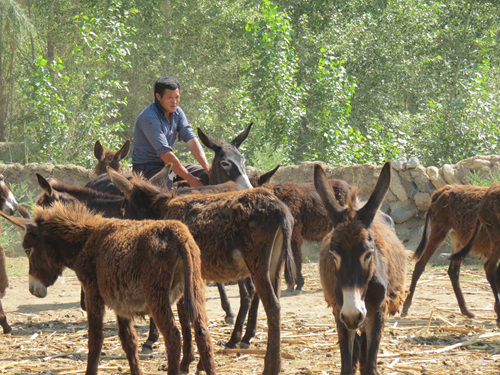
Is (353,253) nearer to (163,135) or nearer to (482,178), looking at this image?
(163,135)

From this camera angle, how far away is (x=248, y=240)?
5.13 m

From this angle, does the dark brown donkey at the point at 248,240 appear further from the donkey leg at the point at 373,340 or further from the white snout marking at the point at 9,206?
the white snout marking at the point at 9,206

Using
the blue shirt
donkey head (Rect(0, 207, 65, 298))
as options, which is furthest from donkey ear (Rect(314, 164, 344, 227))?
the blue shirt

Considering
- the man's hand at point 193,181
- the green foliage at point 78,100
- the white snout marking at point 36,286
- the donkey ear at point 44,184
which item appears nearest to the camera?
the white snout marking at point 36,286

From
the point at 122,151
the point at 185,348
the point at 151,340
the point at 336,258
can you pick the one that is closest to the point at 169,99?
the point at 122,151

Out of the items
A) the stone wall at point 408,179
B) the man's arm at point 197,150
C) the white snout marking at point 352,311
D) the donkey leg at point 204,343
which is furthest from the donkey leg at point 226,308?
the stone wall at point 408,179

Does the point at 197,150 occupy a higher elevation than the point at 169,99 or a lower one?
lower

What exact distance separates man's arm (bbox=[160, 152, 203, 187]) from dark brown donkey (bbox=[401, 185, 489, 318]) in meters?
2.85

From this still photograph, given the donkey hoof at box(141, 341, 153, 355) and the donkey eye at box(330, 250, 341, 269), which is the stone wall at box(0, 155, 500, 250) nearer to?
the donkey hoof at box(141, 341, 153, 355)

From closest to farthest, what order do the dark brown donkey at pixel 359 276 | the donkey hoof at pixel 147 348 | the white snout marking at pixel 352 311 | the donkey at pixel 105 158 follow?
the white snout marking at pixel 352 311 → the dark brown donkey at pixel 359 276 → the donkey hoof at pixel 147 348 → the donkey at pixel 105 158

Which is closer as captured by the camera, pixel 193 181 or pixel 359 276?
pixel 359 276

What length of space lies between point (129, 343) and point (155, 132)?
3.27m

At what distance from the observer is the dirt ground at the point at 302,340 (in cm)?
522

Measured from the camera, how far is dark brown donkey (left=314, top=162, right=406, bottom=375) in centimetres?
387
